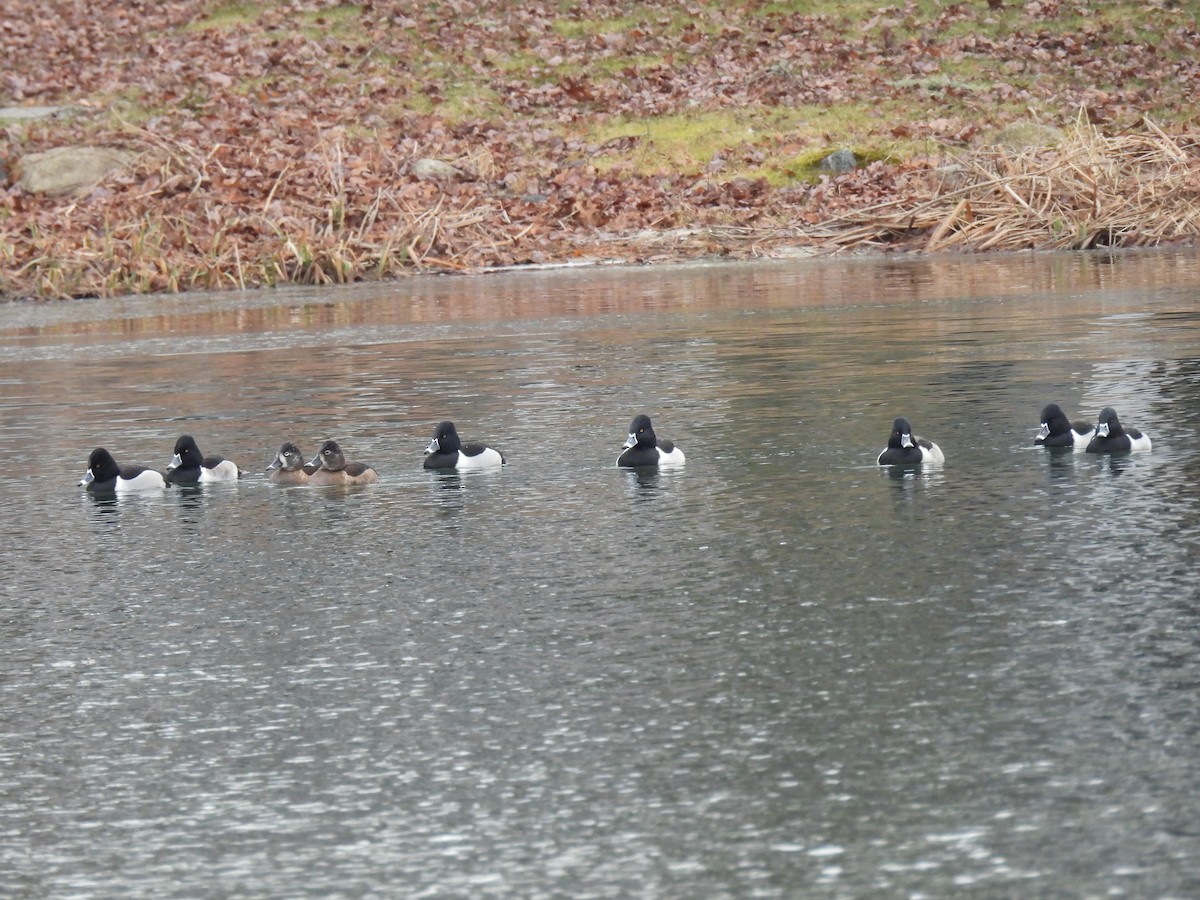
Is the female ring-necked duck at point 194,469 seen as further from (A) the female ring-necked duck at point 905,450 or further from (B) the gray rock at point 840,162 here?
(B) the gray rock at point 840,162

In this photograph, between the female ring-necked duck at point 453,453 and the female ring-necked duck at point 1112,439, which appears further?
the female ring-necked duck at point 453,453

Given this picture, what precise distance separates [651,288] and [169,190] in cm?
864

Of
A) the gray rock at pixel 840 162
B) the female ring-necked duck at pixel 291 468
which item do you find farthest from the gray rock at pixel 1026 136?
the female ring-necked duck at pixel 291 468

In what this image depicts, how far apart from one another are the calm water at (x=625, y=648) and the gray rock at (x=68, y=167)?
15.9 metres

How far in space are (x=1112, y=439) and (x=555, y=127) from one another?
23590 millimetres

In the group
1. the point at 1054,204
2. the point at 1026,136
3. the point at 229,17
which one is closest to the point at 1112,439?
the point at 1054,204

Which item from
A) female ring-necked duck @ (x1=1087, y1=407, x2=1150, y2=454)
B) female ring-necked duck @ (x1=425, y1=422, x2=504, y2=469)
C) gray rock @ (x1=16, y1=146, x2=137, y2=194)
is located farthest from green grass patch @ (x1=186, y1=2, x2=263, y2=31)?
female ring-necked duck @ (x1=1087, y1=407, x2=1150, y2=454)

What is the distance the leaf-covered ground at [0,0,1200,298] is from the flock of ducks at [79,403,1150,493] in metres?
15.7

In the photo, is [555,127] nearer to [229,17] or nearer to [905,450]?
[229,17]

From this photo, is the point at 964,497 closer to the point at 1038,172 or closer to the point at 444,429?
the point at 444,429

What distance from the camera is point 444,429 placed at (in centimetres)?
1186

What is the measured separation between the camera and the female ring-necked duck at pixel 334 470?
37.7ft

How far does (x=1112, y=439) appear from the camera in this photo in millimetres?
11156

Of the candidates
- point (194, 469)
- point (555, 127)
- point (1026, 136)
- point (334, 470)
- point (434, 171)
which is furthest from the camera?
point (555, 127)
